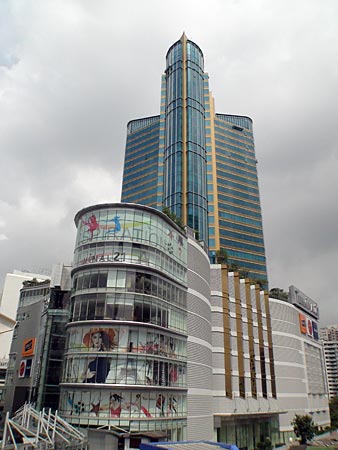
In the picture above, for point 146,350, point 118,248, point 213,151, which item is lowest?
point 146,350

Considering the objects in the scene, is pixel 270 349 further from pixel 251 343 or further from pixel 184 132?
pixel 184 132

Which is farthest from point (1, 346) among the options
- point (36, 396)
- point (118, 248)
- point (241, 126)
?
point (241, 126)

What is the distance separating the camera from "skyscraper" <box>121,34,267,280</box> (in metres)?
102

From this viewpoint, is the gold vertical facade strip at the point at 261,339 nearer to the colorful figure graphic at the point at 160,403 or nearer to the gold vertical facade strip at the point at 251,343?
the gold vertical facade strip at the point at 251,343

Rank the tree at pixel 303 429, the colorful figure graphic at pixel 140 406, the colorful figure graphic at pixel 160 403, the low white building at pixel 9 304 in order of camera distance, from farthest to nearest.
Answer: the low white building at pixel 9 304, the tree at pixel 303 429, the colorful figure graphic at pixel 160 403, the colorful figure graphic at pixel 140 406

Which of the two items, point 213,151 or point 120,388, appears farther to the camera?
point 213,151

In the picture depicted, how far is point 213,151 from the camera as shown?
376 ft

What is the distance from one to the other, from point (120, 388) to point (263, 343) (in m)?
39.7

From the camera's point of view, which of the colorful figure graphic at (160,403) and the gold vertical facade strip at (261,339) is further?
the gold vertical facade strip at (261,339)

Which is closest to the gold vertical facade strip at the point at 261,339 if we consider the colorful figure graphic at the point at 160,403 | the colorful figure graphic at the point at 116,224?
the colorful figure graphic at the point at 160,403

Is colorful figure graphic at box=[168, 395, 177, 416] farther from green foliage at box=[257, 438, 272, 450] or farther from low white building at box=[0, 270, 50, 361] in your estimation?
low white building at box=[0, 270, 50, 361]

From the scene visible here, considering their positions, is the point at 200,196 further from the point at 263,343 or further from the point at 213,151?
the point at 263,343

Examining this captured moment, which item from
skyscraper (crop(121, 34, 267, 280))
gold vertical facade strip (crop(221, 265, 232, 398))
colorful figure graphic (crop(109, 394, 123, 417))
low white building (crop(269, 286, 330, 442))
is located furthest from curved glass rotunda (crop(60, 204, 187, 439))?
skyscraper (crop(121, 34, 267, 280))

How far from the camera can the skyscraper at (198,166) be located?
335 feet
